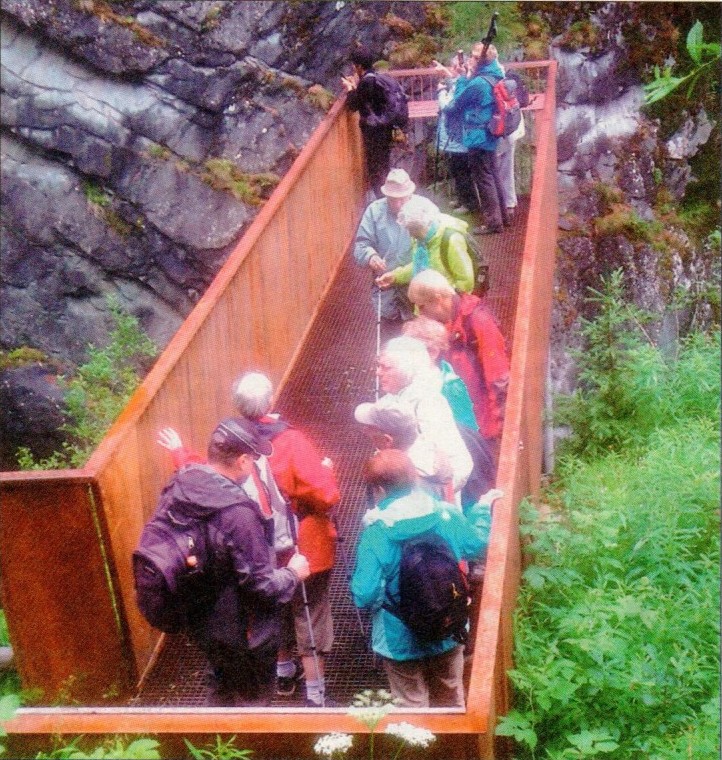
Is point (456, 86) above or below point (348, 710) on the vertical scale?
above

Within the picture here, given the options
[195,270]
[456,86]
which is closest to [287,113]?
[195,270]

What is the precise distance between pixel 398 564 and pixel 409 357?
122 centimetres

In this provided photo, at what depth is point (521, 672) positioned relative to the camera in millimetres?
4746

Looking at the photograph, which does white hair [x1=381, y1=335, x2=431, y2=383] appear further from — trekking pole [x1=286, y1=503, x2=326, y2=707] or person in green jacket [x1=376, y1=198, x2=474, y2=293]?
person in green jacket [x1=376, y1=198, x2=474, y2=293]

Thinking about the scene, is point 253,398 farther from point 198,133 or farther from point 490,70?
point 198,133

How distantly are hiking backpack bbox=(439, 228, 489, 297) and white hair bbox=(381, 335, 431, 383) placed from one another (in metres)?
1.13

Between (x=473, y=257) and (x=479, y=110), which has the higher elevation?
(x=479, y=110)

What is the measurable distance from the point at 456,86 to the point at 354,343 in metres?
2.56

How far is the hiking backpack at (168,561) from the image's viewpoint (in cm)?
381

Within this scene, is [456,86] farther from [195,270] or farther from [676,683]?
[195,270]

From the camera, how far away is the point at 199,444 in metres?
5.95

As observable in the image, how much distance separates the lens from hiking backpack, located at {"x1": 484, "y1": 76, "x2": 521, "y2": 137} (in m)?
8.55

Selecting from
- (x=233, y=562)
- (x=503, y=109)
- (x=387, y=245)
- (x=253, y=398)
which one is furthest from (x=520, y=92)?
(x=233, y=562)

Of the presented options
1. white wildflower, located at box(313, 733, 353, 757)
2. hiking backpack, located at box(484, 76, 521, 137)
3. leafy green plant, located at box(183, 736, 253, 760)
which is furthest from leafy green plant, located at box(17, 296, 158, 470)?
white wildflower, located at box(313, 733, 353, 757)
